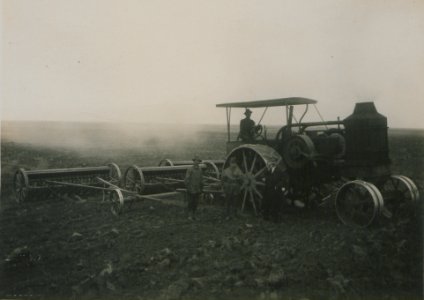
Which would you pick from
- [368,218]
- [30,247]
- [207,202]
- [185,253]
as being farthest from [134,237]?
[368,218]

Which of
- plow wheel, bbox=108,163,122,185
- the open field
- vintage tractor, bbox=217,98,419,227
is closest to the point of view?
the open field

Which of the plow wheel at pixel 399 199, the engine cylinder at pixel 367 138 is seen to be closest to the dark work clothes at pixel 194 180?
the engine cylinder at pixel 367 138

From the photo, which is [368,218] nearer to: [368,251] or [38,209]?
[368,251]

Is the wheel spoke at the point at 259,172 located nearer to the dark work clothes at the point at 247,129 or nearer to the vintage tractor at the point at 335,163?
the vintage tractor at the point at 335,163

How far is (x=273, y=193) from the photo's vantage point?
720 centimetres

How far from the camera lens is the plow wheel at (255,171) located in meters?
7.65

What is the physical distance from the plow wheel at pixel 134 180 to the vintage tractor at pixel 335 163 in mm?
2020

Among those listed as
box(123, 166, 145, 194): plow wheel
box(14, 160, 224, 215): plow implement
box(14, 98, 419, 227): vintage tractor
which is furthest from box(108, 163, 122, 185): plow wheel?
box(14, 98, 419, 227): vintage tractor

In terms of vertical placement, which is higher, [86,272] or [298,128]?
[298,128]

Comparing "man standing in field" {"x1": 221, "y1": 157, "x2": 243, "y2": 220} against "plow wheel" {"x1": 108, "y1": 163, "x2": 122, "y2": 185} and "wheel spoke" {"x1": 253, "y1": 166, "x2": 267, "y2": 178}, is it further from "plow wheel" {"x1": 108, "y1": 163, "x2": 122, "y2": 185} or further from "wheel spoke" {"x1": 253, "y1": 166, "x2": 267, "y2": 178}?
"plow wheel" {"x1": 108, "y1": 163, "x2": 122, "y2": 185}

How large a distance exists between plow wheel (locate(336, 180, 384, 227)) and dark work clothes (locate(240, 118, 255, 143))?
2703 mm

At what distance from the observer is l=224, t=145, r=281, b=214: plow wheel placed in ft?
25.1

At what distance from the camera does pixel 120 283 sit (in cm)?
481

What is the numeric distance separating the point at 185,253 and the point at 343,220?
2.98 meters
